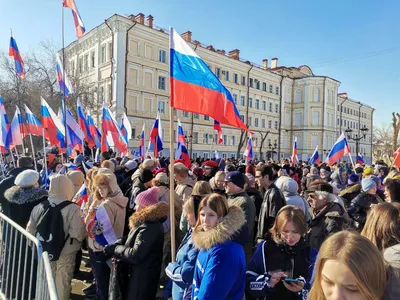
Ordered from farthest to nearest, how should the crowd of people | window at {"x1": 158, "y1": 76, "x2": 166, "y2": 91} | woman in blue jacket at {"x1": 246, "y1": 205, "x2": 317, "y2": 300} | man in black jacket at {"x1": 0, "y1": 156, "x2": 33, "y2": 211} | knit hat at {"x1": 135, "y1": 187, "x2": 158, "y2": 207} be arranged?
1. window at {"x1": 158, "y1": 76, "x2": 166, "y2": 91}
2. man in black jacket at {"x1": 0, "y1": 156, "x2": 33, "y2": 211}
3. knit hat at {"x1": 135, "y1": 187, "x2": 158, "y2": 207}
4. woman in blue jacket at {"x1": 246, "y1": 205, "x2": 317, "y2": 300}
5. the crowd of people

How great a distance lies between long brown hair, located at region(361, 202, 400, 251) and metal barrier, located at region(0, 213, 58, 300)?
2701 millimetres

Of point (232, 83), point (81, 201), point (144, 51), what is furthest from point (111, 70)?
point (81, 201)

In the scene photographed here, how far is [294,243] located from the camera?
2762 millimetres

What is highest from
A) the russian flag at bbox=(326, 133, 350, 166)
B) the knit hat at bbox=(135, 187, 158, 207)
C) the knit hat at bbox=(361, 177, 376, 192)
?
the russian flag at bbox=(326, 133, 350, 166)

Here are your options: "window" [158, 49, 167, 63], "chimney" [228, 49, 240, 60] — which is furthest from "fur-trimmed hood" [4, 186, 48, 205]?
"chimney" [228, 49, 240, 60]

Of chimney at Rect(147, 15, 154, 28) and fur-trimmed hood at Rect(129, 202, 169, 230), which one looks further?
chimney at Rect(147, 15, 154, 28)

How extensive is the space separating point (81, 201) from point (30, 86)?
2331 centimetres

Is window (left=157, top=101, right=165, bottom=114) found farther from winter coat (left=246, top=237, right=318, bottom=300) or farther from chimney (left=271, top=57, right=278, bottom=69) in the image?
winter coat (left=246, top=237, right=318, bottom=300)

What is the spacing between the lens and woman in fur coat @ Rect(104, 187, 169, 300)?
344 centimetres

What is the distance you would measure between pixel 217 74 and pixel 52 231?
135 ft

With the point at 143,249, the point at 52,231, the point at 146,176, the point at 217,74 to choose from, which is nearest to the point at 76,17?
the point at 146,176

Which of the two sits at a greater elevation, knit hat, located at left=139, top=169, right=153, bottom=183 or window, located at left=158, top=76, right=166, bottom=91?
window, located at left=158, top=76, right=166, bottom=91

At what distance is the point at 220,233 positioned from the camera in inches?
97.8

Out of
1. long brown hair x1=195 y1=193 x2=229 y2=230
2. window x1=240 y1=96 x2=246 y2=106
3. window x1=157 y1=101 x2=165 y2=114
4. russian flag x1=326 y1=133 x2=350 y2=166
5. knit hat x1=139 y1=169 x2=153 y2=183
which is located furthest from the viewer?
window x1=240 y1=96 x2=246 y2=106
